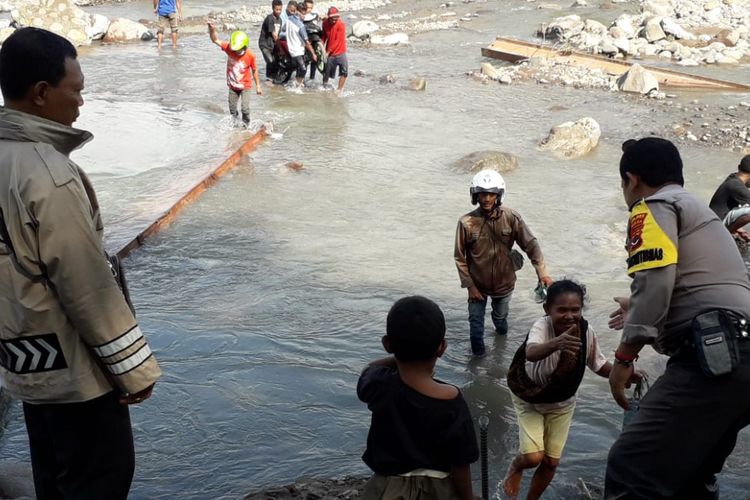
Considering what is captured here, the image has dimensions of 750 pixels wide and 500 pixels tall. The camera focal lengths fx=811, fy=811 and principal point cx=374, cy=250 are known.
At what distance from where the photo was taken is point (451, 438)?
2.87 m

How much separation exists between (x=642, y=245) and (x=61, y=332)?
2.25 meters

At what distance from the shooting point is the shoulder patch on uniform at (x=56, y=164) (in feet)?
8.89

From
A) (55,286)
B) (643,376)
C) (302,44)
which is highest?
(302,44)

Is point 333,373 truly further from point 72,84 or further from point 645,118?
point 645,118

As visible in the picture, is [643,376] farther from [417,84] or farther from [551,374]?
[417,84]

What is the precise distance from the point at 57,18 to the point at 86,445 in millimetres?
20350

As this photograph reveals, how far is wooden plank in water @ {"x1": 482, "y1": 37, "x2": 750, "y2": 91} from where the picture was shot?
49.9 feet

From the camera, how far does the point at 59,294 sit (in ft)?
9.05

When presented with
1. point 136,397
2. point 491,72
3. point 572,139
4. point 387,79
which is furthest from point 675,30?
point 136,397

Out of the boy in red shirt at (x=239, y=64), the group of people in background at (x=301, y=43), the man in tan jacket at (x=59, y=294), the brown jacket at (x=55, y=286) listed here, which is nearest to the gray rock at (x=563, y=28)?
A: the group of people in background at (x=301, y=43)

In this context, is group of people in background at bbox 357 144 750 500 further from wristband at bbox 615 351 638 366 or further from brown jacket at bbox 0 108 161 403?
brown jacket at bbox 0 108 161 403

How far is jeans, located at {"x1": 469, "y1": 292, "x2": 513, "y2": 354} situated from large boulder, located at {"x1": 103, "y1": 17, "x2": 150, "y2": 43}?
1761 centimetres

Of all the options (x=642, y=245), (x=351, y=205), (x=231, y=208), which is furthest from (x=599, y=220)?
(x=642, y=245)

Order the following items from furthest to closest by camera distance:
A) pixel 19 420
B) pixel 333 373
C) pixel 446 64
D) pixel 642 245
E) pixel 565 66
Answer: pixel 446 64, pixel 565 66, pixel 333 373, pixel 19 420, pixel 642 245
